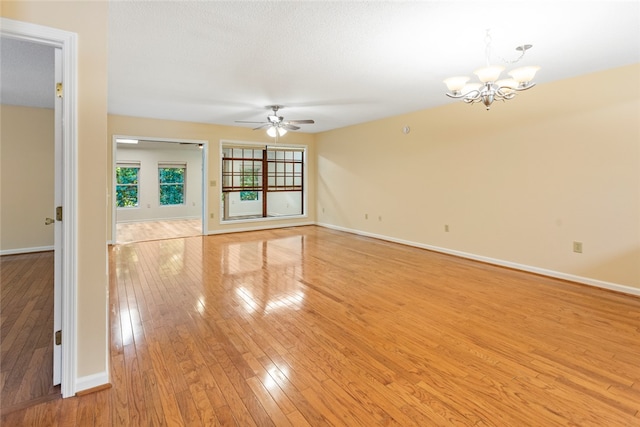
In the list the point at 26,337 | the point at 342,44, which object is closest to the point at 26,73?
the point at 26,337

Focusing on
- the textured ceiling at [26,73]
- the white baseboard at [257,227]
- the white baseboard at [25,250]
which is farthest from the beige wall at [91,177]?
the white baseboard at [257,227]

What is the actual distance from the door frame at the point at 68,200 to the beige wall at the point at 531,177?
4.87 metres

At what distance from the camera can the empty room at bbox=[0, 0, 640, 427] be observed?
180 cm

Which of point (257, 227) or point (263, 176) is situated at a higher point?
point (263, 176)

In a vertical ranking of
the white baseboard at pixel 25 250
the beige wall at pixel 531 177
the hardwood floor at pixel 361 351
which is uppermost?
the beige wall at pixel 531 177

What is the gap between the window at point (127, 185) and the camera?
9.77m

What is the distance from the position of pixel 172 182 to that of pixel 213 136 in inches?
168

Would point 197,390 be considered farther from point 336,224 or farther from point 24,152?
point 336,224

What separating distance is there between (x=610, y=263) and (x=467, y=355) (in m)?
2.72

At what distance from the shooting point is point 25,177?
5.33m

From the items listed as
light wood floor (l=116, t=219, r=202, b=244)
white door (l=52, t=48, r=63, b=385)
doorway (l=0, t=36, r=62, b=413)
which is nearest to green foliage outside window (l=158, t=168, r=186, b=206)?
light wood floor (l=116, t=219, r=202, b=244)

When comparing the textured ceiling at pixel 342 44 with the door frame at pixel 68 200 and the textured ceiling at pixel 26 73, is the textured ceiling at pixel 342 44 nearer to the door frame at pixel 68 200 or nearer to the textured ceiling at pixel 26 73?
the textured ceiling at pixel 26 73

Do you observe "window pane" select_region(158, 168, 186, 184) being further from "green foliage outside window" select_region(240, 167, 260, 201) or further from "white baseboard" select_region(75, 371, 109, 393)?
"white baseboard" select_region(75, 371, 109, 393)

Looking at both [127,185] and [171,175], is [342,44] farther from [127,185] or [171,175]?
[127,185]
